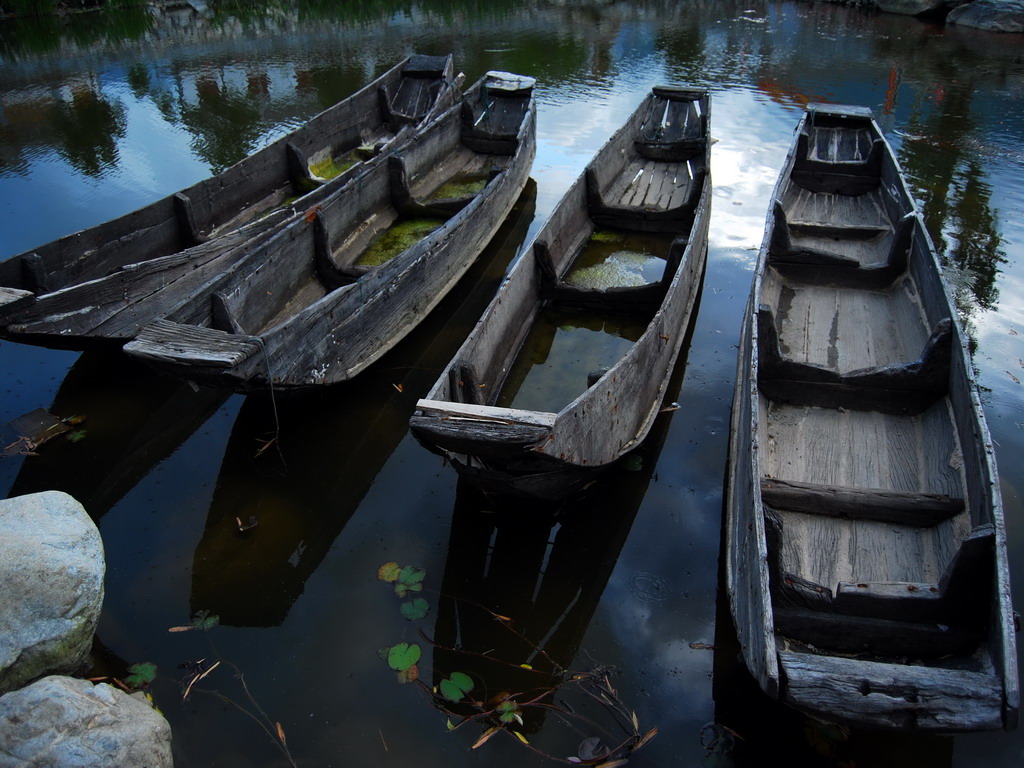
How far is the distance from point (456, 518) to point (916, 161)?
9.89 metres

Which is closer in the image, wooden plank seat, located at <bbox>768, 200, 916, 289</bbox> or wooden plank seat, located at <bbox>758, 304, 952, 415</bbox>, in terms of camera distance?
wooden plank seat, located at <bbox>758, 304, 952, 415</bbox>

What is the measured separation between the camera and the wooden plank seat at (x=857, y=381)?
4.72m

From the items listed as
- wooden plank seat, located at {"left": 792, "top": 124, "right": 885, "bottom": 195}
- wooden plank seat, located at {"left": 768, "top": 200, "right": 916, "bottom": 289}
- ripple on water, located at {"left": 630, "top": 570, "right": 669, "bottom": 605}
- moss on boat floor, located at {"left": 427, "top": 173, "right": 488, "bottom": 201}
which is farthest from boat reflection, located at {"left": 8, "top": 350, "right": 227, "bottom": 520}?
wooden plank seat, located at {"left": 792, "top": 124, "right": 885, "bottom": 195}

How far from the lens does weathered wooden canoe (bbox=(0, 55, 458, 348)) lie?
214 inches

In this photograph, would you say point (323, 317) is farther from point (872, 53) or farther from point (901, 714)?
point (872, 53)

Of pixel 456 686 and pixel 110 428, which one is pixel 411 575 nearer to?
pixel 456 686

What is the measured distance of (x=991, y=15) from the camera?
18.7 metres

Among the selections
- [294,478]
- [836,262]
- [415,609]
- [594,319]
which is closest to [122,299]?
[294,478]

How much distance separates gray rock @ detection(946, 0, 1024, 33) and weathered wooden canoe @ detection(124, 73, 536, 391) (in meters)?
15.7

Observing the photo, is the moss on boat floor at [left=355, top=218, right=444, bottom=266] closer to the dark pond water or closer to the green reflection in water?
the dark pond water

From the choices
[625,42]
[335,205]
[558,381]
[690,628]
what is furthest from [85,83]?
[690,628]

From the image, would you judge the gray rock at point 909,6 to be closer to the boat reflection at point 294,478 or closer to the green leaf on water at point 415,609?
the boat reflection at point 294,478

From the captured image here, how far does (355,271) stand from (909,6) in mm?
21540

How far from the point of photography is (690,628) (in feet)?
14.2
